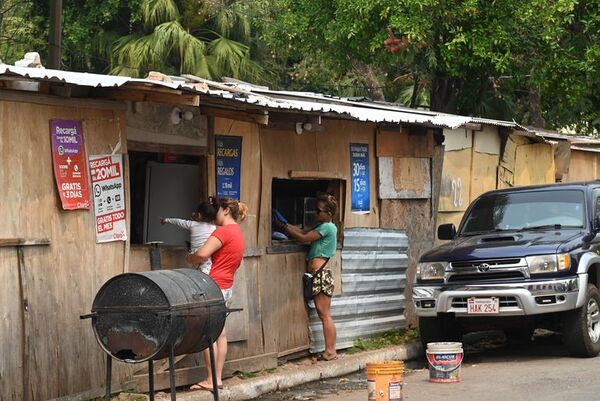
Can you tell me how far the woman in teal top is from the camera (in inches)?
451

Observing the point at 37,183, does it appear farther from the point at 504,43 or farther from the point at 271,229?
the point at 504,43

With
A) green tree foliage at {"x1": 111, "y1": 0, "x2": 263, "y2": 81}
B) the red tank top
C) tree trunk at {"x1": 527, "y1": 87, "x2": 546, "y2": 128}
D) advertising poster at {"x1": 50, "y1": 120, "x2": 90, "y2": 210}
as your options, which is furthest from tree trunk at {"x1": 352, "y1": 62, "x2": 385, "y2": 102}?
advertising poster at {"x1": 50, "y1": 120, "x2": 90, "y2": 210}

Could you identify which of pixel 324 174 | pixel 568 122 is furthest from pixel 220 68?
pixel 324 174

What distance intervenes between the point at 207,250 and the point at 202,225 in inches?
17.5

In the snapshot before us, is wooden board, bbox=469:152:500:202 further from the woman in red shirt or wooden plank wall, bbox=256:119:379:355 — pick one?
the woman in red shirt

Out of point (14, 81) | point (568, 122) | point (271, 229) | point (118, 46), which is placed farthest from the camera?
point (118, 46)

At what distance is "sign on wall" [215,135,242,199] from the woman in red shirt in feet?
2.44

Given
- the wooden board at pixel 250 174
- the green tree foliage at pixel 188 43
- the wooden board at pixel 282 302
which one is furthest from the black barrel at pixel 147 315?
the green tree foliage at pixel 188 43

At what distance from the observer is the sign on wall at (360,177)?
12.7m

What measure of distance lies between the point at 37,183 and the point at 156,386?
2234 mm

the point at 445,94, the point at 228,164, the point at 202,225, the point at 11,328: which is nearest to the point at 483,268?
the point at 228,164

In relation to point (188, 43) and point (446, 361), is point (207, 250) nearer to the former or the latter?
point (446, 361)

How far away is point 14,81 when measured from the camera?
26.0 ft

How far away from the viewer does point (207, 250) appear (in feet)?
30.4
